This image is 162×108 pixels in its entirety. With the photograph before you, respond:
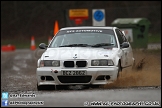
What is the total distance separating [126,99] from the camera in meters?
7.77

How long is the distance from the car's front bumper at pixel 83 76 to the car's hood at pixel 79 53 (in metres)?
0.26

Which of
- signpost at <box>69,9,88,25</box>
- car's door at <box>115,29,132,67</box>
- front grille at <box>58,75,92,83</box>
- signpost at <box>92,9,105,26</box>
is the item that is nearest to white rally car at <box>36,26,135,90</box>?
front grille at <box>58,75,92,83</box>

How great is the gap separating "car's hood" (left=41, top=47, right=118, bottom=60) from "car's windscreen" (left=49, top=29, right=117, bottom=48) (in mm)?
461

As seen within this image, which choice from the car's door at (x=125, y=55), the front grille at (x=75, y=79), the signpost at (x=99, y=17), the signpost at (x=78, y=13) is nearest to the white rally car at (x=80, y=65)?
the front grille at (x=75, y=79)

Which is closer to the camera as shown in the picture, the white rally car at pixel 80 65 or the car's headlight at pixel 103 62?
the white rally car at pixel 80 65

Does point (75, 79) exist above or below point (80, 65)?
below

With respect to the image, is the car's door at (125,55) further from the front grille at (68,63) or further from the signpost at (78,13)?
the signpost at (78,13)

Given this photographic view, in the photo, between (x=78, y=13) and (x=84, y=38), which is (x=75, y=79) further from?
(x=78, y=13)

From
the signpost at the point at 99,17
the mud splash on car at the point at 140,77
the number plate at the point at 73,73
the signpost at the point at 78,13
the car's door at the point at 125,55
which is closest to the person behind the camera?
the number plate at the point at 73,73

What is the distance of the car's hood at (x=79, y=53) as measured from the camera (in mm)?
10344

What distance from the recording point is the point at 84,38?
11664 millimetres

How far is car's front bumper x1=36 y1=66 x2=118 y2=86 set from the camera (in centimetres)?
1015

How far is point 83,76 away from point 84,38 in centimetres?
169

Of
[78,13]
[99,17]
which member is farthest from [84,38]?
[78,13]
